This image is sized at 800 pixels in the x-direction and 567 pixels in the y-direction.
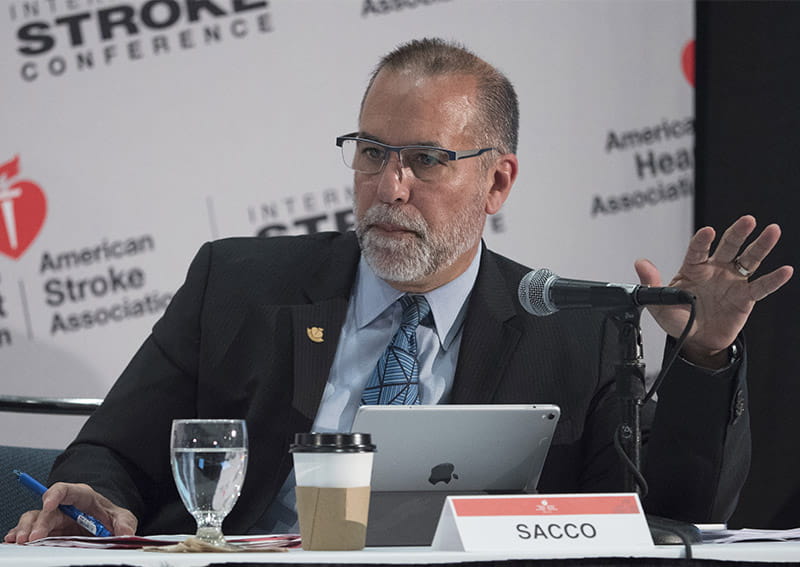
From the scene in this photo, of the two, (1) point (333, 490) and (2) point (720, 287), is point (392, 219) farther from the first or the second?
(1) point (333, 490)

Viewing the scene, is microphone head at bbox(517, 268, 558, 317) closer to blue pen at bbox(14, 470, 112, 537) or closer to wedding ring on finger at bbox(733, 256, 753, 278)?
wedding ring on finger at bbox(733, 256, 753, 278)

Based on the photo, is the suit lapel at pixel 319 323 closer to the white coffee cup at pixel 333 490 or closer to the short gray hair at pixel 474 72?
the short gray hair at pixel 474 72

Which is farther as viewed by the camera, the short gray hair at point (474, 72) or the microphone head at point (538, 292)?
the short gray hair at point (474, 72)

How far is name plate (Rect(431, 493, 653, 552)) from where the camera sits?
110 cm

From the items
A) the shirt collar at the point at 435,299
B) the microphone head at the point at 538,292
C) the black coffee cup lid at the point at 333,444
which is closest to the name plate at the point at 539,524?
the black coffee cup lid at the point at 333,444

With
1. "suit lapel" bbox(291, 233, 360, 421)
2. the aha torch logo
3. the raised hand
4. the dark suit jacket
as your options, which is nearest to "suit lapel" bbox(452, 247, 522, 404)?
the dark suit jacket

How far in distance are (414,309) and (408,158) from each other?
298 millimetres

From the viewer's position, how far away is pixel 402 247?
2.14 meters

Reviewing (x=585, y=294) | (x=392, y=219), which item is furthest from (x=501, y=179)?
(x=585, y=294)

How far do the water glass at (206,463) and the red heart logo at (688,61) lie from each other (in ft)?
10.0

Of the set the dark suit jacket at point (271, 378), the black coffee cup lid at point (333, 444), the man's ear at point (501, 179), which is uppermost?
the man's ear at point (501, 179)

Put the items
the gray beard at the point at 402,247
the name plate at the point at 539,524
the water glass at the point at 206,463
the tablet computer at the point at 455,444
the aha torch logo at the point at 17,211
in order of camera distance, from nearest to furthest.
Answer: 1. the name plate at the point at 539,524
2. the water glass at the point at 206,463
3. the tablet computer at the point at 455,444
4. the gray beard at the point at 402,247
5. the aha torch logo at the point at 17,211

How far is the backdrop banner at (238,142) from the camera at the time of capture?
10.9 feet

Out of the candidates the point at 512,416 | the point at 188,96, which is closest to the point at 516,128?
the point at 512,416
